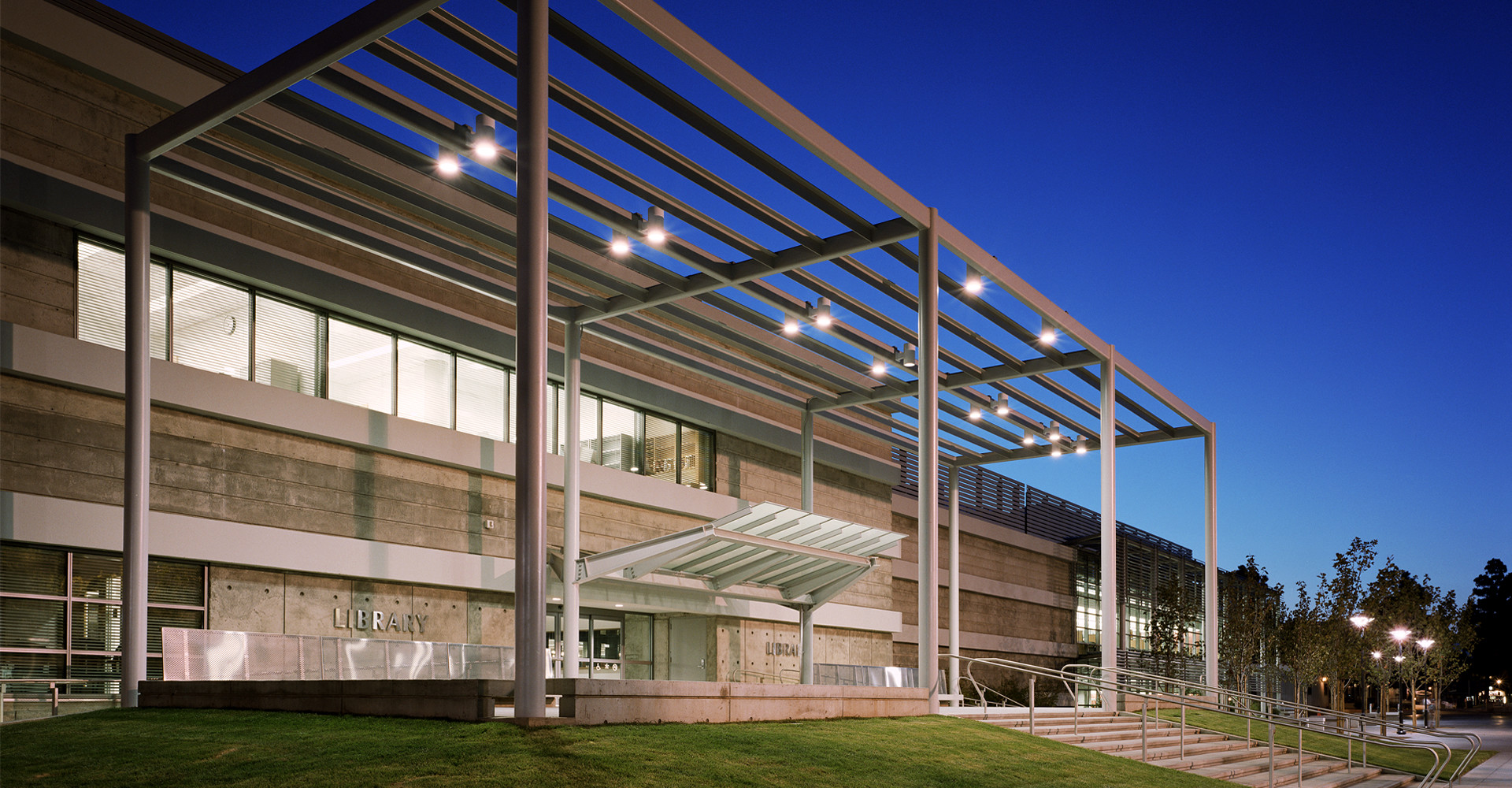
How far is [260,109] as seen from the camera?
64.4 ft

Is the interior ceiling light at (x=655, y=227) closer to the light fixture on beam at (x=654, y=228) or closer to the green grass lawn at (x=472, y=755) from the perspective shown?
the light fixture on beam at (x=654, y=228)

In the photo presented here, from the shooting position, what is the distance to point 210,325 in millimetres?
19969

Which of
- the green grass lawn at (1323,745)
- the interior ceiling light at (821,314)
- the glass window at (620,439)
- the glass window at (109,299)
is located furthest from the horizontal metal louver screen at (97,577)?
the green grass lawn at (1323,745)

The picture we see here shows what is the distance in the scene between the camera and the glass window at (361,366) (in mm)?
22031

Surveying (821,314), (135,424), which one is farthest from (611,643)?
(135,424)

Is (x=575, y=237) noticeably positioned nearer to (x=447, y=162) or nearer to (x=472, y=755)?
(x=447, y=162)

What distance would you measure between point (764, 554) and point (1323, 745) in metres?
15.1

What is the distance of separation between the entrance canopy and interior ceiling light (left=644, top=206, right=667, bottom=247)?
5.01m

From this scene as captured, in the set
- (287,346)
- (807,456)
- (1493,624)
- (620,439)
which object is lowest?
(1493,624)

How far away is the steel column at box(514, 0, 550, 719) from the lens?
12.3 metres

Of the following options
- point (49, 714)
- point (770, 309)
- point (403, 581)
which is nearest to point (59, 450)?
point (49, 714)

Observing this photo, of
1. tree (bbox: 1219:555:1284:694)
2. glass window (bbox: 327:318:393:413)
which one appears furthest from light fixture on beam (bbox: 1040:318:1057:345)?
tree (bbox: 1219:555:1284:694)

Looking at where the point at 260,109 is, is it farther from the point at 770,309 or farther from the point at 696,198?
the point at 770,309

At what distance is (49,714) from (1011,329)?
64.5 feet
